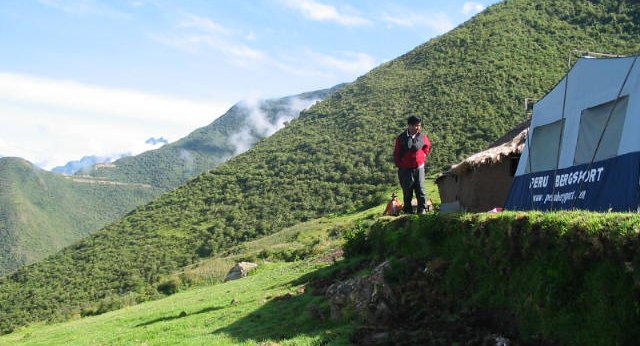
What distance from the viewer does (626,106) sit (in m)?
11.3

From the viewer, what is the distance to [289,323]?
37.0 ft

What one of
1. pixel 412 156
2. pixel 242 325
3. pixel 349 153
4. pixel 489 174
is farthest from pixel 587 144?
pixel 349 153

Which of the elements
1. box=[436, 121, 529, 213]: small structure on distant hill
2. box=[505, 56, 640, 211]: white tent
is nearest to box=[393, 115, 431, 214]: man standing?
box=[505, 56, 640, 211]: white tent

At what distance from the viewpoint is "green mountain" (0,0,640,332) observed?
62.3 metres

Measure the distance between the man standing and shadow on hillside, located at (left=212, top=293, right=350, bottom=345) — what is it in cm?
336

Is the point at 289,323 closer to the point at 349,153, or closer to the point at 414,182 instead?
the point at 414,182

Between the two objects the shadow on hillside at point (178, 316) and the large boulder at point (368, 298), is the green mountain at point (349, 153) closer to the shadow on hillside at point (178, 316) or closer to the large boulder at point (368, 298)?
the shadow on hillside at point (178, 316)

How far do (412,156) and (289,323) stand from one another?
4762 millimetres

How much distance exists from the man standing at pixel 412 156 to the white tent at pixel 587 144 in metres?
2.83

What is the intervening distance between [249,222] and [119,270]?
14480 millimetres

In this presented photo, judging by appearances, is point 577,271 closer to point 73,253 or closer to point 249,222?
point 249,222

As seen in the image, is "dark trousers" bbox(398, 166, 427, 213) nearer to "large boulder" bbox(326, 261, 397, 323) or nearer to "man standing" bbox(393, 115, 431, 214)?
"man standing" bbox(393, 115, 431, 214)

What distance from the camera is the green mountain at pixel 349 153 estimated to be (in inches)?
2454

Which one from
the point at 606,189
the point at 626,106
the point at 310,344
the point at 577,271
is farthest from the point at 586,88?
the point at 310,344
